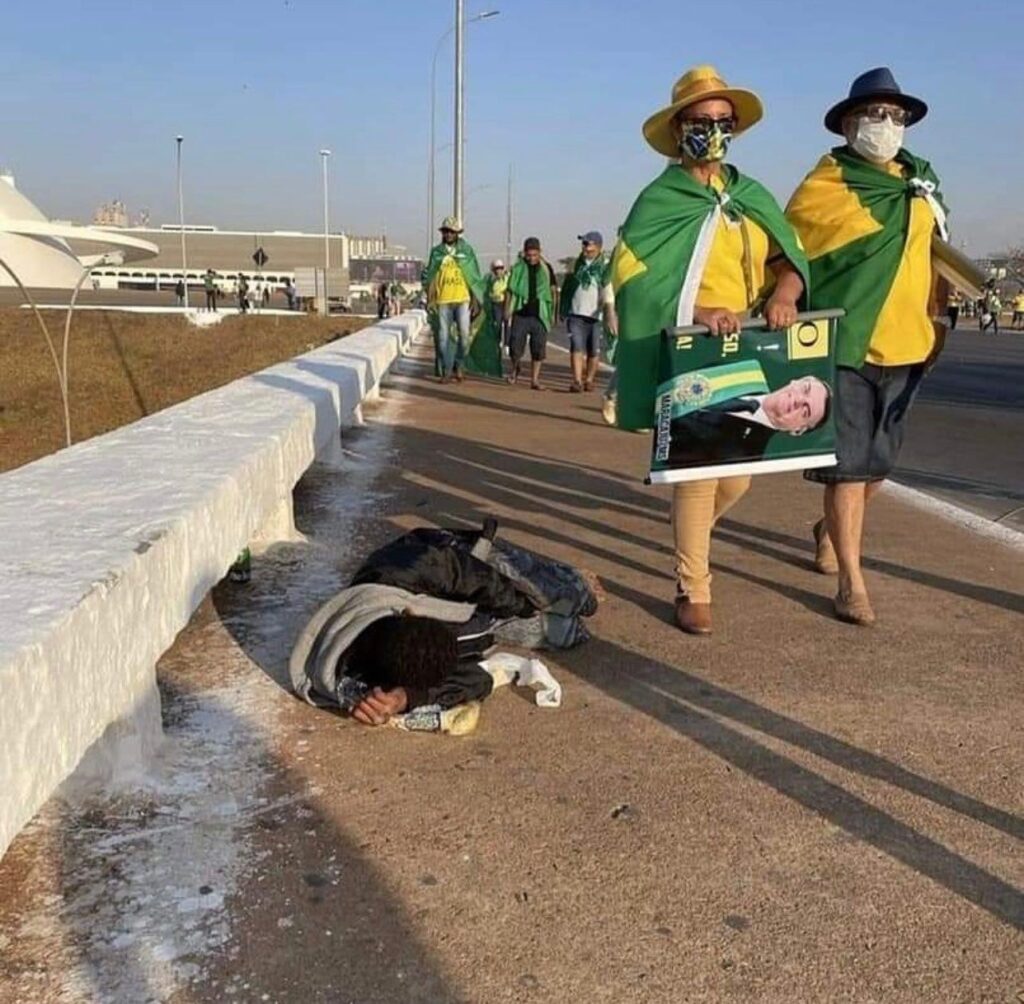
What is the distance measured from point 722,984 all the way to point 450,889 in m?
0.61

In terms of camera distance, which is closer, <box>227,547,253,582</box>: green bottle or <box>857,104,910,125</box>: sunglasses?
<box>857,104,910,125</box>: sunglasses

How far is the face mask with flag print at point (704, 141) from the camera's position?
4090 millimetres

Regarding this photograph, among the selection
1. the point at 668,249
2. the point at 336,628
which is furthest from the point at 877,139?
the point at 336,628

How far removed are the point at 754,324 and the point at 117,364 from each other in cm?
1646

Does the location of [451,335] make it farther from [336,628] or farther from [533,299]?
[336,628]

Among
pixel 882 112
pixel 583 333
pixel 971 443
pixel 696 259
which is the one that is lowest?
pixel 971 443

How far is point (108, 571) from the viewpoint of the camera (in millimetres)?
2322

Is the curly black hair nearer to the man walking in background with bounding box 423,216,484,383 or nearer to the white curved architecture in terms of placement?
the white curved architecture

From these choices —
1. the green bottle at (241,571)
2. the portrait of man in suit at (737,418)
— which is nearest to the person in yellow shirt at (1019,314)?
the portrait of man in suit at (737,418)

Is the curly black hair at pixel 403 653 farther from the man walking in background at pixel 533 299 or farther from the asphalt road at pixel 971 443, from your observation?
the man walking in background at pixel 533 299

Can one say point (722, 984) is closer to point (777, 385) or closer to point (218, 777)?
point (218, 777)

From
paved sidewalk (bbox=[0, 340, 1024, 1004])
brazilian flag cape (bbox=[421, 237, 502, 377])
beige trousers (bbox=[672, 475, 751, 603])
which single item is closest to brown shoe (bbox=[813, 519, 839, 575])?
paved sidewalk (bbox=[0, 340, 1024, 1004])

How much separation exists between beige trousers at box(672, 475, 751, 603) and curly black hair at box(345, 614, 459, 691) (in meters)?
1.29

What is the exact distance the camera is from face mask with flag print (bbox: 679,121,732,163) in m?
4.09
